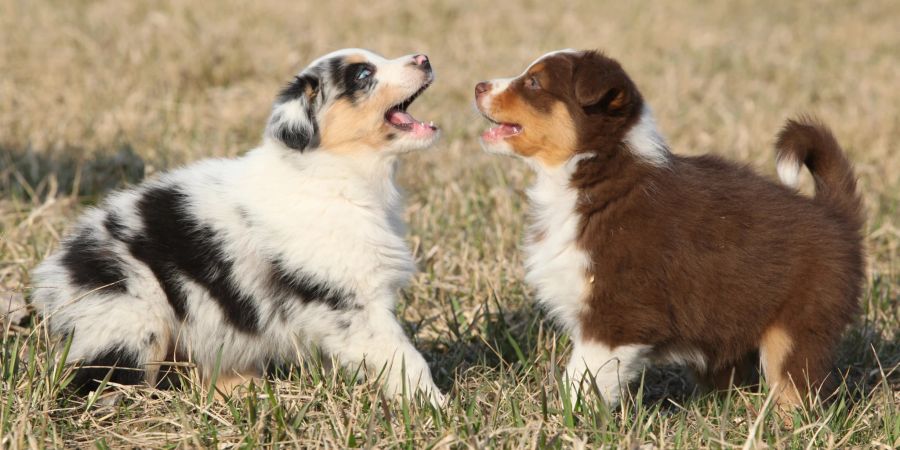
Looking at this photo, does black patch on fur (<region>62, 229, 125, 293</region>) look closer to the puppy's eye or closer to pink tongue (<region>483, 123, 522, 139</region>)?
the puppy's eye

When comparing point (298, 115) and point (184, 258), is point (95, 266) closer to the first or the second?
point (184, 258)

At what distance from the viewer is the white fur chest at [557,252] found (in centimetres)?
424

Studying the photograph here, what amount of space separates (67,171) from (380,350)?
3911mm

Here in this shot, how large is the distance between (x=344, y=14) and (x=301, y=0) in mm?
806

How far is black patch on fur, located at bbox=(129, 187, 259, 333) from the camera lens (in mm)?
4207

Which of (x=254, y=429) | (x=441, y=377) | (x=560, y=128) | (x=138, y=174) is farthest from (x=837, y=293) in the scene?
(x=138, y=174)

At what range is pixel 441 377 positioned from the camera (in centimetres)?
487

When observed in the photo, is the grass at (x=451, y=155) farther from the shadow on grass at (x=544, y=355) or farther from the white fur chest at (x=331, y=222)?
the white fur chest at (x=331, y=222)

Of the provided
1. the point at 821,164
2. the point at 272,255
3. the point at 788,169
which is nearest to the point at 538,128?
the point at 788,169

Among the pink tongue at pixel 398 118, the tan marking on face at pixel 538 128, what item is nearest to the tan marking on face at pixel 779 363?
the tan marking on face at pixel 538 128

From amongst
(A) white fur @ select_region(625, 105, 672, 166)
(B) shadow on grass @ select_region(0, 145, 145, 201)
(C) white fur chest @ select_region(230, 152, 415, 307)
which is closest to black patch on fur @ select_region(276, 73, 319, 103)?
(C) white fur chest @ select_region(230, 152, 415, 307)

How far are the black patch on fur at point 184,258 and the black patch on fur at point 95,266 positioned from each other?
0.33 feet

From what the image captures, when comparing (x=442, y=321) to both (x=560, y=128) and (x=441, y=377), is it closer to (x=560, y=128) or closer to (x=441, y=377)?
(x=441, y=377)

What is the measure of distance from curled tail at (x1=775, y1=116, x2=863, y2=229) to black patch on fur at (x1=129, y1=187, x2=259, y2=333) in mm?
2407
